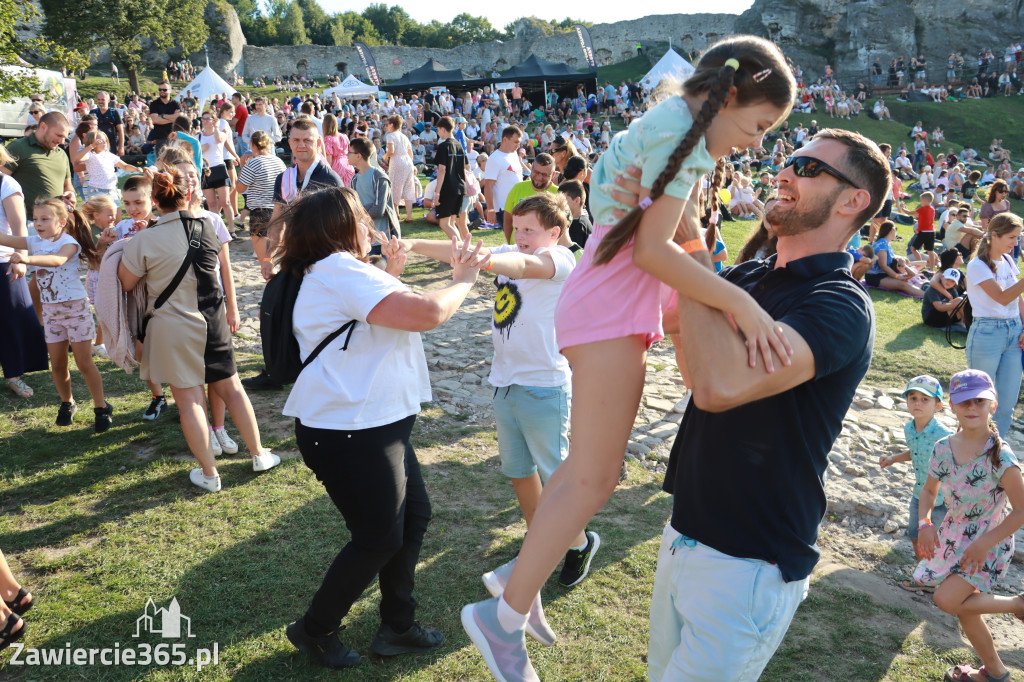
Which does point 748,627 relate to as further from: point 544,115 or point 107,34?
point 107,34

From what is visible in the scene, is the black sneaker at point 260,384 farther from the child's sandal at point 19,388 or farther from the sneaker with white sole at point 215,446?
the child's sandal at point 19,388

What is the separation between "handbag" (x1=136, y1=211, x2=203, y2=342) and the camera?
4.28 metres

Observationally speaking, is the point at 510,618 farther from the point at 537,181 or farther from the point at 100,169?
the point at 100,169

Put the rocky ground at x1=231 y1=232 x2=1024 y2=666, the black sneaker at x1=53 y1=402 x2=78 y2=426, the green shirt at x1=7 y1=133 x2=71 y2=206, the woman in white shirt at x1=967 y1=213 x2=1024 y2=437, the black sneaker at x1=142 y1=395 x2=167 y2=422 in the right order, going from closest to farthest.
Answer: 1. the rocky ground at x1=231 y1=232 x2=1024 y2=666
2. the black sneaker at x1=53 y1=402 x2=78 y2=426
3. the black sneaker at x1=142 y1=395 x2=167 y2=422
4. the woman in white shirt at x1=967 y1=213 x2=1024 y2=437
5. the green shirt at x1=7 y1=133 x2=71 y2=206

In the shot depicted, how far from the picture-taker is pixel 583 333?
6.86 feet

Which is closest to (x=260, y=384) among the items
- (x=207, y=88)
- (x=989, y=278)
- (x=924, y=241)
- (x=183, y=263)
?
(x=183, y=263)

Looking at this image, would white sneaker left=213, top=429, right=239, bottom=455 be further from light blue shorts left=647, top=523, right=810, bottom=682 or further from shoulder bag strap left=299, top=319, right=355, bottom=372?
light blue shorts left=647, top=523, right=810, bottom=682

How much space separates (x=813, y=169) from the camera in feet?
6.18

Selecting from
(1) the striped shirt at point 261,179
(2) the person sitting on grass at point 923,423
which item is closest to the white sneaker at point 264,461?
(1) the striped shirt at point 261,179

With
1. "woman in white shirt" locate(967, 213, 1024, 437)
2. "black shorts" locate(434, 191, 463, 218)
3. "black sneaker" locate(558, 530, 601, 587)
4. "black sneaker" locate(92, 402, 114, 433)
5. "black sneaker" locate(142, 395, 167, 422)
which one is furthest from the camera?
"black shorts" locate(434, 191, 463, 218)

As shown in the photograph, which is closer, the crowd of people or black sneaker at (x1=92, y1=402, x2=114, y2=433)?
the crowd of people

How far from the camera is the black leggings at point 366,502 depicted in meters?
2.70

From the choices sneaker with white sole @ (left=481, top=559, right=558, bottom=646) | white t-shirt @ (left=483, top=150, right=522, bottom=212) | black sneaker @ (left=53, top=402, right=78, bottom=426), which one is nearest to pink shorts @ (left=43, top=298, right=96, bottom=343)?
black sneaker @ (left=53, top=402, right=78, bottom=426)

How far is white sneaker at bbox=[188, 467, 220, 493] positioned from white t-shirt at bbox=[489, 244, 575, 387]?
210cm
